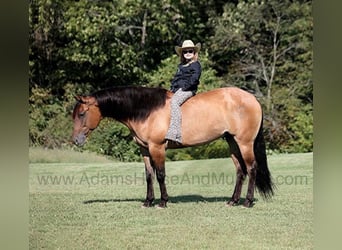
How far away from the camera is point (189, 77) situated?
5.54 metres

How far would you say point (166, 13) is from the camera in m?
5.61

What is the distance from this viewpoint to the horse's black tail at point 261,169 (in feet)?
18.4

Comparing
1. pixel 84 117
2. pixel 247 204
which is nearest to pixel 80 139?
pixel 84 117

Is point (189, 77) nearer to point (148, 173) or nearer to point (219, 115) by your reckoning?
point (219, 115)

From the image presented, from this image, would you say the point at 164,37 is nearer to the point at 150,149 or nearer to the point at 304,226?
the point at 150,149

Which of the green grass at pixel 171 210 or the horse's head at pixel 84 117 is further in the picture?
the horse's head at pixel 84 117

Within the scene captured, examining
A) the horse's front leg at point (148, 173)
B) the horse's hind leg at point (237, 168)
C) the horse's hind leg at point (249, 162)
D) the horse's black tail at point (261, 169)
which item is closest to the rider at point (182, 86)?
the horse's front leg at point (148, 173)

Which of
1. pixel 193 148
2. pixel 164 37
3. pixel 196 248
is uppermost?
pixel 164 37

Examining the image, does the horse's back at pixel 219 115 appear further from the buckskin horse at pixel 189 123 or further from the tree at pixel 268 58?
the tree at pixel 268 58

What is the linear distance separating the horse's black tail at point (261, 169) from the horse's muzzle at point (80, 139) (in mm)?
1378

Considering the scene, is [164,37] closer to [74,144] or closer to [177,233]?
[74,144]
